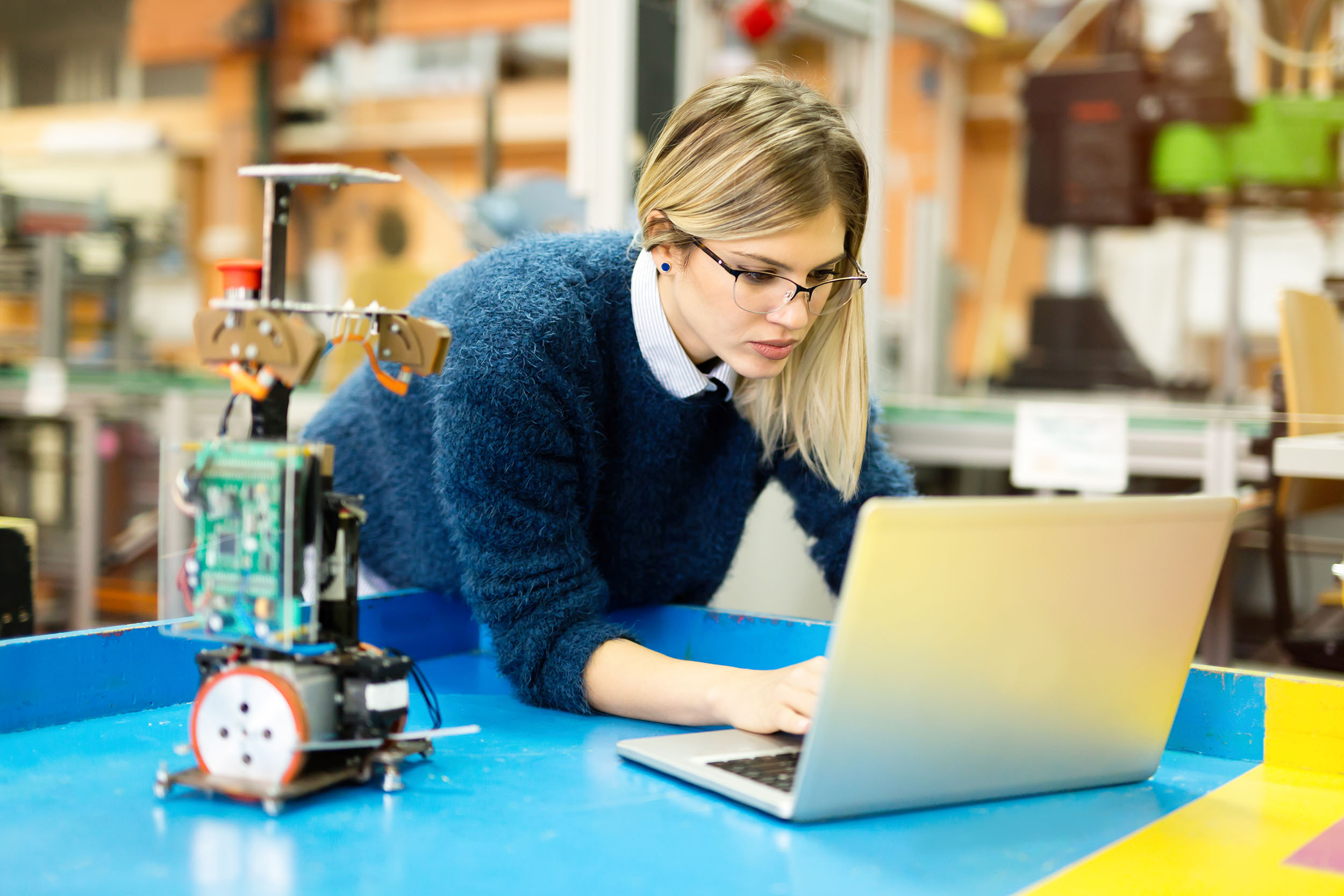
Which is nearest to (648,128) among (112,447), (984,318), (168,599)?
(168,599)

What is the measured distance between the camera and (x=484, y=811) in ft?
2.30

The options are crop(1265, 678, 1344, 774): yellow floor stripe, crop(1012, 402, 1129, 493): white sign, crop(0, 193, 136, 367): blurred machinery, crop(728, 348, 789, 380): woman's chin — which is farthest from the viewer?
crop(0, 193, 136, 367): blurred machinery

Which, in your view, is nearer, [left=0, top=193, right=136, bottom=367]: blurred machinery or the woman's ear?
the woman's ear

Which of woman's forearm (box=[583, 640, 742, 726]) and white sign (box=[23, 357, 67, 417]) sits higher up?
white sign (box=[23, 357, 67, 417])

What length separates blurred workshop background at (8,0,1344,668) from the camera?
2.15m

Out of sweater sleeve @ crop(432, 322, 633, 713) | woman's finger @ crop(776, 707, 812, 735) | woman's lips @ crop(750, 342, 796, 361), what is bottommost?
woman's finger @ crop(776, 707, 812, 735)

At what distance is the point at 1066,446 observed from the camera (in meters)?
2.04

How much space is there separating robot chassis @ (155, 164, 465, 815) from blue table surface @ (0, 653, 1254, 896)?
28mm

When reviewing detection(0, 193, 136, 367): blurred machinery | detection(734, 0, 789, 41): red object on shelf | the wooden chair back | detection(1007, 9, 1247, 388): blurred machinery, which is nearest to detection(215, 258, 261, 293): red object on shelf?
the wooden chair back

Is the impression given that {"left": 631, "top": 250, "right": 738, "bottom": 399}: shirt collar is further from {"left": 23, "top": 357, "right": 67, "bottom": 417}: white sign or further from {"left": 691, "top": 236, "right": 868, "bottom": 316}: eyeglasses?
{"left": 23, "top": 357, "right": 67, "bottom": 417}: white sign

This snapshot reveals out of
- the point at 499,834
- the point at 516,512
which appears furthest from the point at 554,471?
the point at 499,834

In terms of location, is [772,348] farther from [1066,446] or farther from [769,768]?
[1066,446]

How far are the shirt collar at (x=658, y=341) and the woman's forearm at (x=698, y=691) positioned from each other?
282 mm

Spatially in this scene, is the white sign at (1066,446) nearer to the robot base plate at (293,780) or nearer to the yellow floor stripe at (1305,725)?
the yellow floor stripe at (1305,725)
